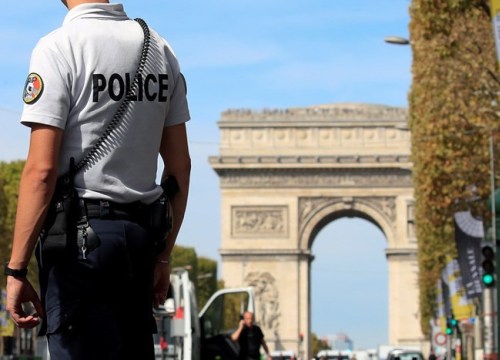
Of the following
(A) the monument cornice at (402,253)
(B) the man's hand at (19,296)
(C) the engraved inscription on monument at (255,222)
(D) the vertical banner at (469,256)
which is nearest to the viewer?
(B) the man's hand at (19,296)

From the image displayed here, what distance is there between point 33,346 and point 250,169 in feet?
110

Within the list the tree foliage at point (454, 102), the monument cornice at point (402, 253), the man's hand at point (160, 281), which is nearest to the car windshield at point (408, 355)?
the tree foliage at point (454, 102)

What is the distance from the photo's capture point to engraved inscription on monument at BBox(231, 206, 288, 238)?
91.1 m

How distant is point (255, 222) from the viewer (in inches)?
3595

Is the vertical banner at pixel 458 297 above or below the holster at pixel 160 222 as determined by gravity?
above

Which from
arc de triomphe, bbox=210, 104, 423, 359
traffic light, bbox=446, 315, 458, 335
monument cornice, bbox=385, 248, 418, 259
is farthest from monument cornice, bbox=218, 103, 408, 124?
traffic light, bbox=446, 315, 458, 335

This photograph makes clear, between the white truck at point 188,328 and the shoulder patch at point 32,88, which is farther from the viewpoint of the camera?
the white truck at point 188,328

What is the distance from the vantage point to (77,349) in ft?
18.3

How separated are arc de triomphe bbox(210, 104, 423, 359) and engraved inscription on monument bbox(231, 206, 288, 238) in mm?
56

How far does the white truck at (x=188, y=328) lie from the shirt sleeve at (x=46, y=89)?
15.4 m

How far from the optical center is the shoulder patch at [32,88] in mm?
5656

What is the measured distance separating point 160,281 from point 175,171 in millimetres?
428

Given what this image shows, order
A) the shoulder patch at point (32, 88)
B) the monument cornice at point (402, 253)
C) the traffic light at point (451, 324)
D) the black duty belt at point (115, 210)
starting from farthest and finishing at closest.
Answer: the monument cornice at point (402, 253) → the traffic light at point (451, 324) → the black duty belt at point (115, 210) → the shoulder patch at point (32, 88)

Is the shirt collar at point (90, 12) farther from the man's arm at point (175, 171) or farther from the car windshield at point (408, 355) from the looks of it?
the car windshield at point (408, 355)
